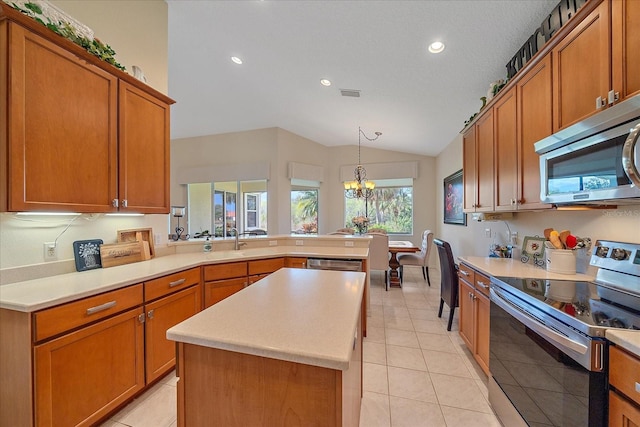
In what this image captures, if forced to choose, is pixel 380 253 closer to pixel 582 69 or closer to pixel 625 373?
pixel 582 69

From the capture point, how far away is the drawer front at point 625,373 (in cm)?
79

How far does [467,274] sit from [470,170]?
124 cm

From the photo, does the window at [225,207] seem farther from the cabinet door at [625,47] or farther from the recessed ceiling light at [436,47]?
the cabinet door at [625,47]

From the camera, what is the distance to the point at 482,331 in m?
1.93

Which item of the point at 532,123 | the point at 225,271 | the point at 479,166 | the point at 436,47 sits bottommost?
the point at 225,271

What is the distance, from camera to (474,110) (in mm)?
3277

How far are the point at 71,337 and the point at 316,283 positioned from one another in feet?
4.39

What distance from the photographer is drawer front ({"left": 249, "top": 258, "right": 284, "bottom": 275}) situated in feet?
8.46

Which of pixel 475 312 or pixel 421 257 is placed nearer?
pixel 475 312

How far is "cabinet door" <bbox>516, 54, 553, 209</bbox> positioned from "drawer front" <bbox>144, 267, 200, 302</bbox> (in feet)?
8.93

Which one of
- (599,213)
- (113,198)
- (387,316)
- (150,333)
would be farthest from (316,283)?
(387,316)

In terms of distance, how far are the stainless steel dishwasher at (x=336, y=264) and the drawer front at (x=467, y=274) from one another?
96 centimetres

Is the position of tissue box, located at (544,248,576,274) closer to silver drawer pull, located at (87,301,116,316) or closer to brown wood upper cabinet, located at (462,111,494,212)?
brown wood upper cabinet, located at (462,111,494,212)

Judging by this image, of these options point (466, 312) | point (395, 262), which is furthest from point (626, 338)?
point (395, 262)
